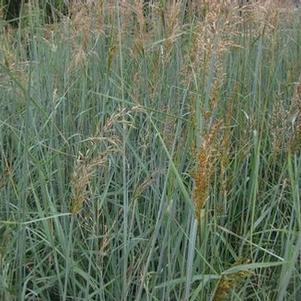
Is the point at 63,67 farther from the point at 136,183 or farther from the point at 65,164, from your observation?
the point at 136,183

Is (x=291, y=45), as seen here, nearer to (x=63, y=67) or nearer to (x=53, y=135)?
(x=63, y=67)

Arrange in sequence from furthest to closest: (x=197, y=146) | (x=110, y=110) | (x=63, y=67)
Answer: (x=63, y=67), (x=110, y=110), (x=197, y=146)

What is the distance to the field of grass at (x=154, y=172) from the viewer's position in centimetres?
126

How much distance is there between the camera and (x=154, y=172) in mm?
1359

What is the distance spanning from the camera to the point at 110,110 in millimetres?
1985

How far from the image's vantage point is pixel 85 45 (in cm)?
200

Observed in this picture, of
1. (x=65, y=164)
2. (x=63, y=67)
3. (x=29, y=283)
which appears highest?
(x=63, y=67)

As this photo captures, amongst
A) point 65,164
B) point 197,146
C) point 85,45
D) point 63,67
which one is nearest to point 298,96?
point 197,146

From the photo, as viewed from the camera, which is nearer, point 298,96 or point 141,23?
point 298,96

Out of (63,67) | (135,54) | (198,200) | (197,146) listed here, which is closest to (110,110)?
(135,54)

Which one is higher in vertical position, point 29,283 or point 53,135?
point 53,135

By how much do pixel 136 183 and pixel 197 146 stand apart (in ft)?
1.39

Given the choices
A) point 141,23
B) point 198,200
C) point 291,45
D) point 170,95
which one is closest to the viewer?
point 198,200

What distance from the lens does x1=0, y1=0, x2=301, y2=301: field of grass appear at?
1.26 m
